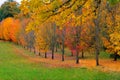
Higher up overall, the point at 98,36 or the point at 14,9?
the point at 14,9

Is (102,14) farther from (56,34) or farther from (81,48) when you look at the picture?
(56,34)

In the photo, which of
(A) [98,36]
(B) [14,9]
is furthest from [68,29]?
(B) [14,9]

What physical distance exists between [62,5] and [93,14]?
202 cm

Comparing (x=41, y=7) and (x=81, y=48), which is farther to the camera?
(x=81, y=48)

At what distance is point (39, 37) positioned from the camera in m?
53.4

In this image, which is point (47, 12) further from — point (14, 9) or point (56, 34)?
point (14, 9)

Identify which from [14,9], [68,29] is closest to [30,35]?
[68,29]

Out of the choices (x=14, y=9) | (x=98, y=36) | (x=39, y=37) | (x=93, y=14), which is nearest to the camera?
(x=93, y=14)

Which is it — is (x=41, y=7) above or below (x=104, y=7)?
below

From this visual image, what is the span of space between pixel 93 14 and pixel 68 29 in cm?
3791

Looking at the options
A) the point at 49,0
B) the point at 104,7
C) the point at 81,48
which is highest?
the point at 104,7

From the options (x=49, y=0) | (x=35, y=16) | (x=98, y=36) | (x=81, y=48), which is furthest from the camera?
(x=81, y=48)

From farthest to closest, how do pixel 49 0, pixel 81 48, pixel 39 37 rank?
pixel 39 37 → pixel 81 48 → pixel 49 0

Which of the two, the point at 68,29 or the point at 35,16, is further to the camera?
the point at 68,29
